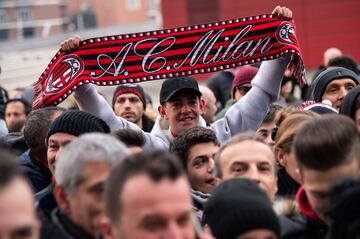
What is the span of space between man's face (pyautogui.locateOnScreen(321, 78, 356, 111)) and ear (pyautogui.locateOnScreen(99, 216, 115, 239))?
4.15m

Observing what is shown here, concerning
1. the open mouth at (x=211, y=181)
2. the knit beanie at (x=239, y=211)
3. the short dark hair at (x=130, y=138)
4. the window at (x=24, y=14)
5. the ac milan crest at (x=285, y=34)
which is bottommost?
the window at (x=24, y=14)

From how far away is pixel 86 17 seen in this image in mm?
86312

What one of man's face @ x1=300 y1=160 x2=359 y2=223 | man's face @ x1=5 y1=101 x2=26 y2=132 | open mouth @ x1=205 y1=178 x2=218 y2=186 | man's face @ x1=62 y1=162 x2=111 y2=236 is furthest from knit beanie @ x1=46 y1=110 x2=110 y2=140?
man's face @ x1=5 y1=101 x2=26 y2=132

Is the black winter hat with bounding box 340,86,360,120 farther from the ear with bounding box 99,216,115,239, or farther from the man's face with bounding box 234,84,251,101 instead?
the man's face with bounding box 234,84,251,101

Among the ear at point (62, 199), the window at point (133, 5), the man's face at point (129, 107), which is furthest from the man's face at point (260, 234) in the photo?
the window at point (133, 5)

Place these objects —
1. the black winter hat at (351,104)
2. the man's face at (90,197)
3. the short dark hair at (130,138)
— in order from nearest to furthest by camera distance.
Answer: the man's face at (90,197) < the short dark hair at (130,138) < the black winter hat at (351,104)

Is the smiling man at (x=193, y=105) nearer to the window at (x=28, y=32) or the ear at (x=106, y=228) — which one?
the ear at (x=106, y=228)

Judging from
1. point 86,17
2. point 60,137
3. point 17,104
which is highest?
point 60,137

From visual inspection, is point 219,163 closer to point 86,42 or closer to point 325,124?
point 325,124

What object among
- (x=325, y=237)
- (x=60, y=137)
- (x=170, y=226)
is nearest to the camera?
(x=170, y=226)

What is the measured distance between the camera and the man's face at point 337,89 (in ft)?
25.5

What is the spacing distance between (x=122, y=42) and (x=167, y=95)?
519mm

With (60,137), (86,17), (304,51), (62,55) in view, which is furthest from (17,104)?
(86,17)

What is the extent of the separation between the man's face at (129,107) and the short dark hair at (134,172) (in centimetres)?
556
